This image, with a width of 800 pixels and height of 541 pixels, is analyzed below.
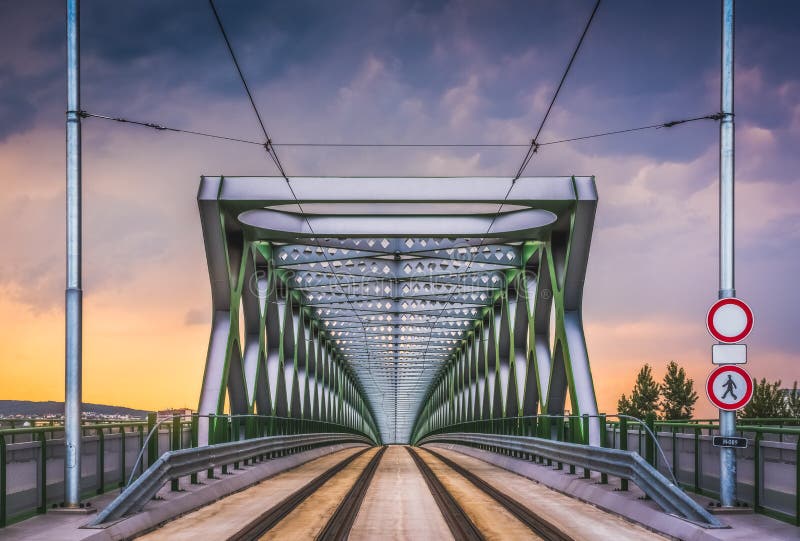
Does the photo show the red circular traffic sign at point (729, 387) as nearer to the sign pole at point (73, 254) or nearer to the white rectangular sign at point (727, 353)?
the white rectangular sign at point (727, 353)

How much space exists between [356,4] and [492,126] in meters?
5.22

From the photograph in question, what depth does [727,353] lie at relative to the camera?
35.0 feet

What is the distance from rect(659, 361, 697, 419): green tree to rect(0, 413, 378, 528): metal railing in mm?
109066

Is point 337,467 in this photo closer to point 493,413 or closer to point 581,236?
point 581,236

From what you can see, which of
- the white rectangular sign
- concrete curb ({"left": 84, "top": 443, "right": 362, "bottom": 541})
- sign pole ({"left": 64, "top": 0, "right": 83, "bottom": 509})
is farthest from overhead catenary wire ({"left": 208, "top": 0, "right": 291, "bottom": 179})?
the white rectangular sign

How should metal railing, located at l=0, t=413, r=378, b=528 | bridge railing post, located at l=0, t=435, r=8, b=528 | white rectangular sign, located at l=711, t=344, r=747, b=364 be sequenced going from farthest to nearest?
white rectangular sign, located at l=711, t=344, r=747, b=364 < metal railing, located at l=0, t=413, r=378, b=528 < bridge railing post, located at l=0, t=435, r=8, b=528

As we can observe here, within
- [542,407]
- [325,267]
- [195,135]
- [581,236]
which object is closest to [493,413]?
[325,267]

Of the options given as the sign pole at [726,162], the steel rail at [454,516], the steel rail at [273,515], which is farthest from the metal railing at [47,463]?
the sign pole at [726,162]

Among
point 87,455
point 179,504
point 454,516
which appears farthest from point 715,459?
point 87,455

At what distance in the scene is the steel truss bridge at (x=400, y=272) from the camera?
73.7 ft

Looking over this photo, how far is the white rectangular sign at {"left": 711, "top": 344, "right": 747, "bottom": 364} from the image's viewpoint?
10.7 metres

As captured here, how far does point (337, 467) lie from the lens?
993 inches

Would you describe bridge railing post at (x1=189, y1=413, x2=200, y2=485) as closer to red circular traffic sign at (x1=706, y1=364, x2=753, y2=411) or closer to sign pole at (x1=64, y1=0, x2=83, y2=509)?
sign pole at (x1=64, y1=0, x2=83, y2=509)

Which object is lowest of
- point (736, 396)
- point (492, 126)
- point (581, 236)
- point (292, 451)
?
point (292, 451)
